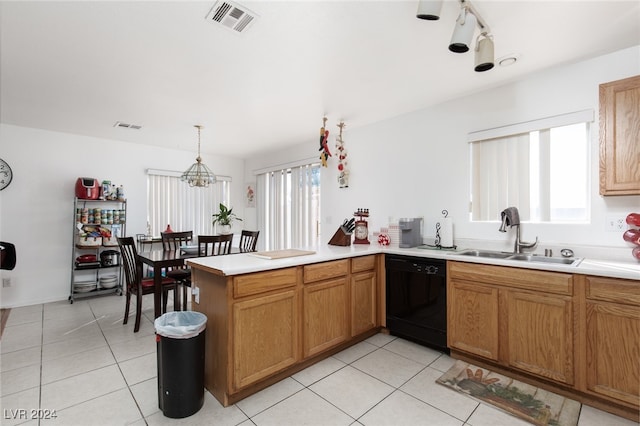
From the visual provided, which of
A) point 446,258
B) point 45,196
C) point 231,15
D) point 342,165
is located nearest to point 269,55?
point 231,15

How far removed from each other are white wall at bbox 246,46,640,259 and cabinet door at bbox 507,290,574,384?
70 centimetres

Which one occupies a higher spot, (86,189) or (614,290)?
(86,189)

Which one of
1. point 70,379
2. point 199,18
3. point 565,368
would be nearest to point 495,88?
point 565,368

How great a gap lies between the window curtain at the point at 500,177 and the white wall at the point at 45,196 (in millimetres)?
5059

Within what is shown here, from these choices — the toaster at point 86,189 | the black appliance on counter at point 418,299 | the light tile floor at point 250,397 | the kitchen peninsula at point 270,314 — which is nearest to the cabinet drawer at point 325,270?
the kitchen peninsula at point 270,314

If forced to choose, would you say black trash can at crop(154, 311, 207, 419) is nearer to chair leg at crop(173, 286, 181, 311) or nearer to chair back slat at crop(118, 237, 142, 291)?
chair leg at crop(173, 286, 181, 311)

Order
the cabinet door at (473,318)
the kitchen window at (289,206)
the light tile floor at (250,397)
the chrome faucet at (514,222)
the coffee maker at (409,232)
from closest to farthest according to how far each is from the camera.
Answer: the light tile floor at (250,397) → the cabinet door at (473,318) → the chrome faucet at (514,222) → the coffee maker at (409,232) → the kitchen window at (289,206)

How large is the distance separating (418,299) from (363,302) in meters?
0.52

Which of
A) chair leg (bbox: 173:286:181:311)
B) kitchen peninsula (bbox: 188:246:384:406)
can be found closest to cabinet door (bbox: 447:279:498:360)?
kitchen peninsula (bbox: 188:246:384:406)

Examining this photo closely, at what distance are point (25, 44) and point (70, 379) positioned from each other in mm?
2450

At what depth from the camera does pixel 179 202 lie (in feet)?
17.8

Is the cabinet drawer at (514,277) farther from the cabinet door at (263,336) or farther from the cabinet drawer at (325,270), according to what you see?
the cabinet door at (263,336)

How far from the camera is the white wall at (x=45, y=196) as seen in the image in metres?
3.98

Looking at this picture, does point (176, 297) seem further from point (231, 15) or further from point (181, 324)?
point (231, 15)
